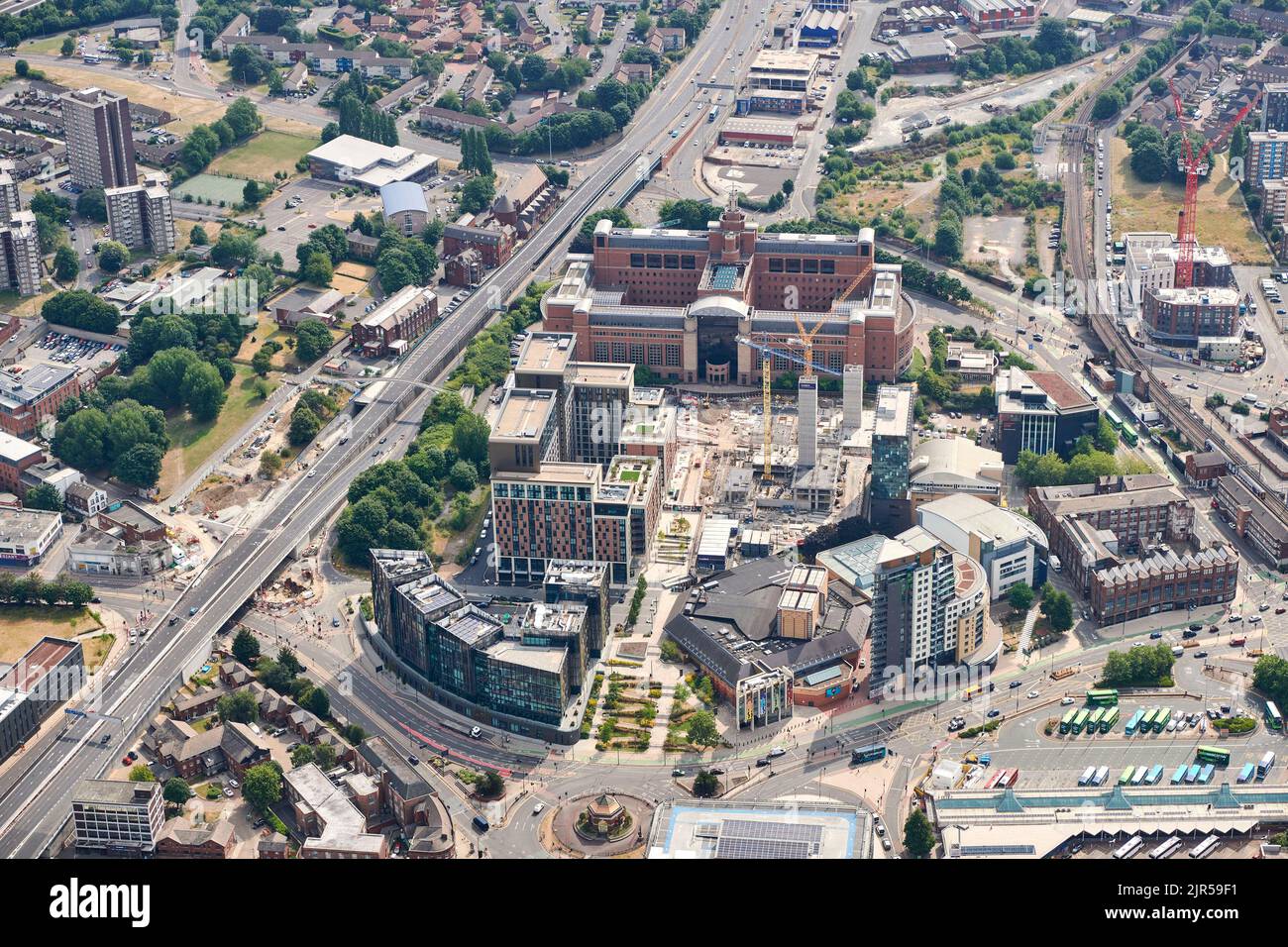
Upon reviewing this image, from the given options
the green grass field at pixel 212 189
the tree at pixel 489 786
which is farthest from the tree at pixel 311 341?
the tree at pixel 489 786

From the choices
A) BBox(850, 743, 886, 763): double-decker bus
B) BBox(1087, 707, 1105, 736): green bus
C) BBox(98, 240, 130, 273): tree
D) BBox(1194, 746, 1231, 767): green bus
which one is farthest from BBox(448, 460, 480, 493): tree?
BBox(1194, 746, 1231, 767): green bus

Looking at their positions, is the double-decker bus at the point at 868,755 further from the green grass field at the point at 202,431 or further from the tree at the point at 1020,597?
the green grass field at the point at 202,431

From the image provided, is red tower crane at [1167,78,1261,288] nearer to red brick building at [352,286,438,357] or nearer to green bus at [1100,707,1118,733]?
green bus at [1100,707,1118,733]

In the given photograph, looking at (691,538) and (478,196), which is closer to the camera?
(691,538)

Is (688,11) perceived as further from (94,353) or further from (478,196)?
(94,353)
